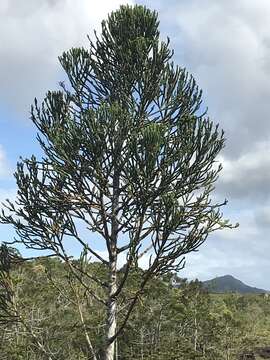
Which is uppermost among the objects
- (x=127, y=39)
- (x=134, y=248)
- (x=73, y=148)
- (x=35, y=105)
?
(x=127, y=39)

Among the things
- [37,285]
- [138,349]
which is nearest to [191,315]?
[138,349]

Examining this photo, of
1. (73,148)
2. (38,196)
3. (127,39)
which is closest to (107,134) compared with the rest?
(73,148)

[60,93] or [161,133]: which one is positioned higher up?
[60,93]

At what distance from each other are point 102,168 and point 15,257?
2.34 metres

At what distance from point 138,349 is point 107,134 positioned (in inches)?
1471

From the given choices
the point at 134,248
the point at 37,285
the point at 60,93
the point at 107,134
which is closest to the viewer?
the point at 134,248

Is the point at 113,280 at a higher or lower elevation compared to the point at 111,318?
higher

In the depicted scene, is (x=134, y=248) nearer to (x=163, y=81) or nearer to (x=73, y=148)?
(x=73, y=148)

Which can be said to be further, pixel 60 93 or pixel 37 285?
pixel 37 285

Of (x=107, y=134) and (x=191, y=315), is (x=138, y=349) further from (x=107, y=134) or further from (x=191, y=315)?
(x=107, y=134)

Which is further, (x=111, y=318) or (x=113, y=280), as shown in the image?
(x=113, y=280)

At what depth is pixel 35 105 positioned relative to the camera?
9.16m

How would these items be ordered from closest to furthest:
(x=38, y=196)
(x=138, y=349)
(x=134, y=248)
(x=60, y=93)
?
(x=134, y=248), (x=38, y=196), (x=60, y=93), (x=138, y=349)

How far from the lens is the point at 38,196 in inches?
348
